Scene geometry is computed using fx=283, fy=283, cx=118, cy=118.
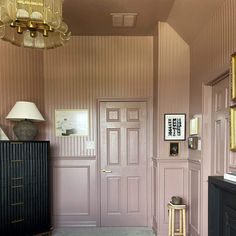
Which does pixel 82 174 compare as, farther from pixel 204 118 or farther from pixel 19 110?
pixel 204 118

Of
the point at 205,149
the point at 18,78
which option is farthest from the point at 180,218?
the point at 18,78

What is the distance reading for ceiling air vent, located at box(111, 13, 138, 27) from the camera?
146 inches

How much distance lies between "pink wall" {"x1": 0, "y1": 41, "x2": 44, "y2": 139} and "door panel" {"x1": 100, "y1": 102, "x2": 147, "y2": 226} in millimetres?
1056

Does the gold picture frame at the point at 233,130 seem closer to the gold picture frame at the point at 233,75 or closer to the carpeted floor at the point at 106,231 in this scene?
the gold picture frame at the point at 233,75

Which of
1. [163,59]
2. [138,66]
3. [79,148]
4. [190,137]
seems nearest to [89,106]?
[79,148]

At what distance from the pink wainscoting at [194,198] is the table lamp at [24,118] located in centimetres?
219

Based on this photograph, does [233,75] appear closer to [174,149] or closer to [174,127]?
[174,127]

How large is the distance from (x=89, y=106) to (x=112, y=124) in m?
0.47

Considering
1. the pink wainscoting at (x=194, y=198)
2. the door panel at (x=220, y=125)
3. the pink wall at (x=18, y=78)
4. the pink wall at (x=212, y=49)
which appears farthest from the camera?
the pink wall at (x=18, y=78)

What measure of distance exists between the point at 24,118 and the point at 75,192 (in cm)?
155

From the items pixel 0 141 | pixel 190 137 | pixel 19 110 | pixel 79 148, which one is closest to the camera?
pixel 0 141

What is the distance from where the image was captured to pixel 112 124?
179 inches

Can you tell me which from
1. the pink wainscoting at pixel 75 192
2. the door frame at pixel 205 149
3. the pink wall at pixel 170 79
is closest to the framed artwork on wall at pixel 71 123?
the pink wainscoting at pixel 75 192

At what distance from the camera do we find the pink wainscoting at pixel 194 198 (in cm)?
356
